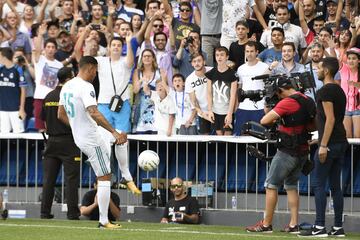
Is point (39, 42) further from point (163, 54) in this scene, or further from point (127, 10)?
point (163, 54)

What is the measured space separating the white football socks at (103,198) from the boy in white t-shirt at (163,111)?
13.8ft


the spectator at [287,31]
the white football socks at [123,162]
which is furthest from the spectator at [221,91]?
the white football socks at [123,162]

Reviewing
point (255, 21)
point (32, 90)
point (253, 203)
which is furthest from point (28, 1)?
point (253, 203)

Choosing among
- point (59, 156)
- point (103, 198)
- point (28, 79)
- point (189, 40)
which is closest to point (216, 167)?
point (189, 40)

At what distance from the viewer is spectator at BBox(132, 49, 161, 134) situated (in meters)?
21.5

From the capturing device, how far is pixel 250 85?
20.3m

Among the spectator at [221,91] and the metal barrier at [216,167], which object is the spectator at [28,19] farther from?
the spectator at [221,91]

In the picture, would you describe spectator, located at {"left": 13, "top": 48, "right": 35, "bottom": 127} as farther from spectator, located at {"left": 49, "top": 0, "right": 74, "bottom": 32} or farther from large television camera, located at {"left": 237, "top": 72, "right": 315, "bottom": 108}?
large television camera, located at {"left": 237, "top": 72, "right": 315, "bottom": 108}

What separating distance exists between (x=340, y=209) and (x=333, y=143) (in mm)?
873

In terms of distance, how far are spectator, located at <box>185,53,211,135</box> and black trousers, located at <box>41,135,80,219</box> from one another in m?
2.57

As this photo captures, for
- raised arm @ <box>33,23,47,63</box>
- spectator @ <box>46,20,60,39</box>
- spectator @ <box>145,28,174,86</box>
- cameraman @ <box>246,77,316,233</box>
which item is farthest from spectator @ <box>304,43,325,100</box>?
spectator @ <box>46,20,60,39</box>

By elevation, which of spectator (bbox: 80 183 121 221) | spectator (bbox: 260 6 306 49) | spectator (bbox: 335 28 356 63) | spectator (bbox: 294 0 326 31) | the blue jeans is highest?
spectator (bbox: 294 0 326 31)

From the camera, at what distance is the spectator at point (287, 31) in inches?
838

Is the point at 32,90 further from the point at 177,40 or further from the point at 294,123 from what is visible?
the point at 294,123
